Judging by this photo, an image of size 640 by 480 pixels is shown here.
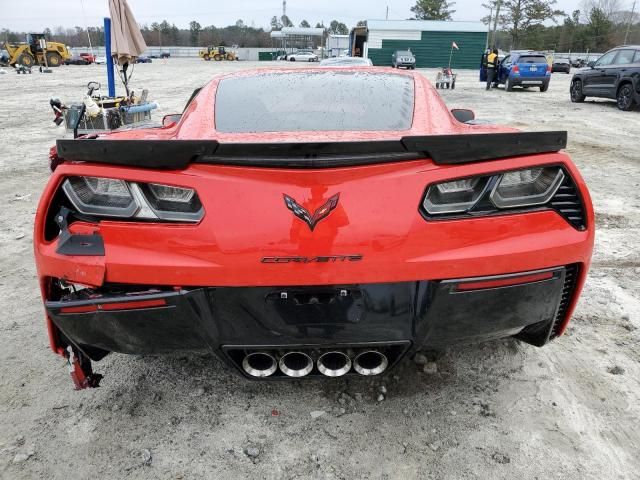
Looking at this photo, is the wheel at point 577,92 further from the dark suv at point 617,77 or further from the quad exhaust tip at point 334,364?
the quad exhaust tip at point 334,364

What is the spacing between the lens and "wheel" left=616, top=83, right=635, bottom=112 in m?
12.6

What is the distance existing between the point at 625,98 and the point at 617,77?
0.59m

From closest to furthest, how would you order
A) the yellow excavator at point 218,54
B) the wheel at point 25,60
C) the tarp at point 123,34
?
the tarp at point 123,34 < the wheel at point 25,60 < the yellow excavator at point 218,54

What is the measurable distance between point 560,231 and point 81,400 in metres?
2.04

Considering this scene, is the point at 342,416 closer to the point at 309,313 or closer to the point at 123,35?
the point at 309,313

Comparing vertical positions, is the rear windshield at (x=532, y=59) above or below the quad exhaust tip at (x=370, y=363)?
above

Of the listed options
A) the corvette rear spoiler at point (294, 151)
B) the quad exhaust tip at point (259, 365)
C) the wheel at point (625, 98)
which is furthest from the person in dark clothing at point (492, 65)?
the quad exhaust tip at point (259, 365)

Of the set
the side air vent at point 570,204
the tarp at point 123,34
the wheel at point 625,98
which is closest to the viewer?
the side air vent at point 570,204

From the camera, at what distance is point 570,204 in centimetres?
178

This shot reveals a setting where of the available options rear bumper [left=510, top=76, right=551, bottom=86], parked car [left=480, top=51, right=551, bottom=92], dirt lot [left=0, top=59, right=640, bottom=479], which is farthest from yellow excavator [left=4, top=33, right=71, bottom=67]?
dirt lot [left=0, top=59, right=640, bottom=479]

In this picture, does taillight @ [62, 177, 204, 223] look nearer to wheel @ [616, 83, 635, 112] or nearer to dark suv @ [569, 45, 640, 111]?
dark suv @ [569, 45, 640, 111]

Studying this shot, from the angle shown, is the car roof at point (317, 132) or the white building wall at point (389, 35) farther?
the white building wall at point (389, 35)

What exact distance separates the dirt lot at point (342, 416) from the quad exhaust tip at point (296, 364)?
0.30 meters

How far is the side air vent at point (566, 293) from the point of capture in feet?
5.94
